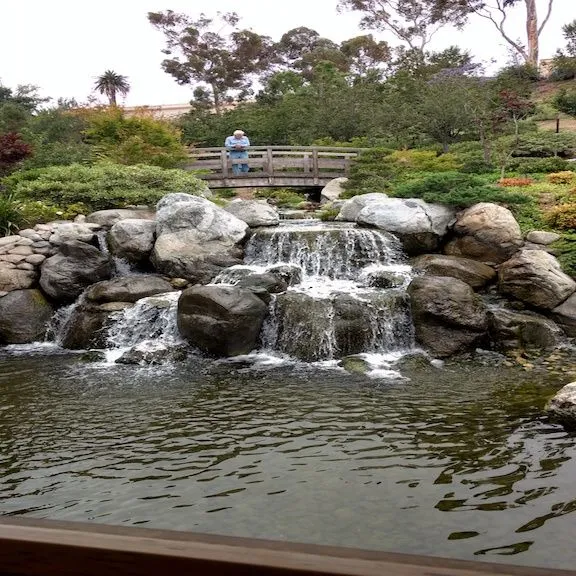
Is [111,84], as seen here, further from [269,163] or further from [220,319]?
[220,319]

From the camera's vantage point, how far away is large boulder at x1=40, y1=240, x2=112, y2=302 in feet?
34.2

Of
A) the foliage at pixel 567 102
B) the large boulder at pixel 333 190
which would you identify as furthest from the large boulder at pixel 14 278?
the foliage at pixel 567 102

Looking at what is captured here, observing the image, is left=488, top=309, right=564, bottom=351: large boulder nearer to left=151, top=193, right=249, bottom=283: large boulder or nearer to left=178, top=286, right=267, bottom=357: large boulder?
left=178, top=286, right=267, bottom=357: large boulder

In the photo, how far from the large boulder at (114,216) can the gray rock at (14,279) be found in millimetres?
2060

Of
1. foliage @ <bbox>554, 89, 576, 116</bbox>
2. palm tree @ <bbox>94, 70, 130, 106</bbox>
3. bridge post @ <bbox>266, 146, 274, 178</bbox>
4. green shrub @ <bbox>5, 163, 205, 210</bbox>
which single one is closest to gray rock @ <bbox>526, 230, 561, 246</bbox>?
green shrub @ <bbox>5, 163, 205, 210</bbox>

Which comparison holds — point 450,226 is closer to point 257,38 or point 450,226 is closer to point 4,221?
point 4,221

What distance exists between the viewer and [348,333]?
28.7 feet

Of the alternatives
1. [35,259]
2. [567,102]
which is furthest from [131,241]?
[567,102]

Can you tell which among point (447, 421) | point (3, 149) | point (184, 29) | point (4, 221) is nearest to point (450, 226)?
point (447, 421)

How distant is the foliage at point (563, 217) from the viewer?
10719mm

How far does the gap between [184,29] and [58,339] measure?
3355 cm

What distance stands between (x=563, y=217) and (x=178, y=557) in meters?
11.3

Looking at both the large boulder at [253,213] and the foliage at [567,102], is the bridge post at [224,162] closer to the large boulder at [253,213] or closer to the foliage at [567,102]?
the large boulder at [253,213]

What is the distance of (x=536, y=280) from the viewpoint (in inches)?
362
